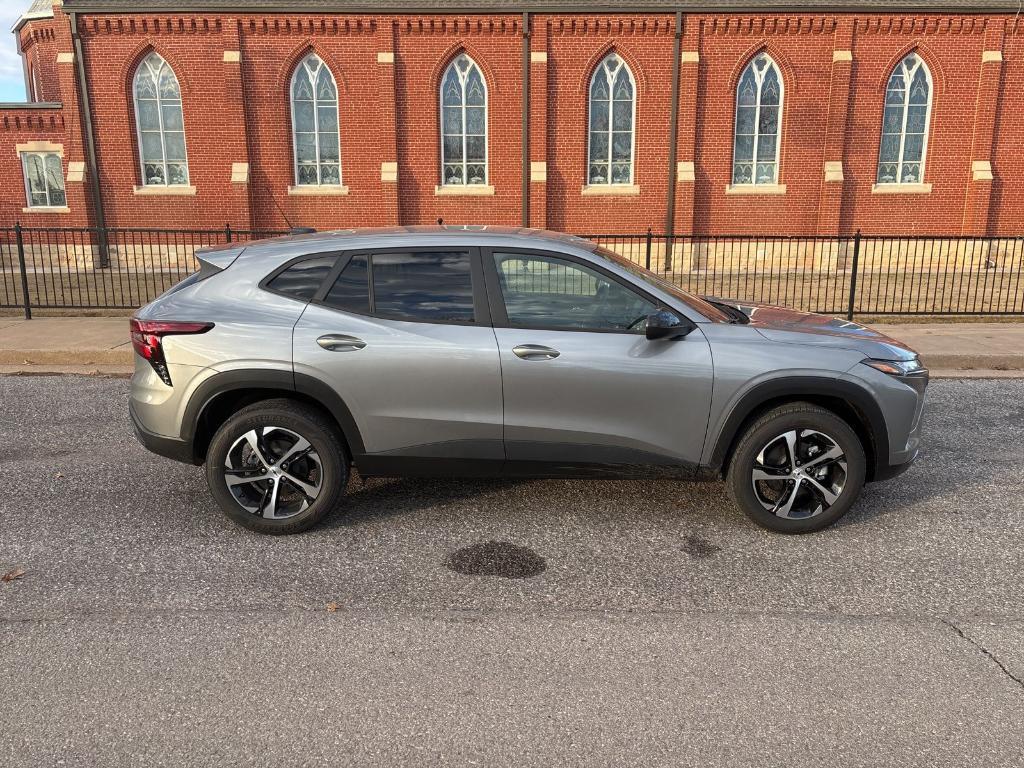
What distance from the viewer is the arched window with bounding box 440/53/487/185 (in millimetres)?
19844

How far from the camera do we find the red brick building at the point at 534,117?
1934 cm

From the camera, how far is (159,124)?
20.0 metres

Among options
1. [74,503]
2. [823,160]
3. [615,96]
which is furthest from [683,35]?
[74,503]

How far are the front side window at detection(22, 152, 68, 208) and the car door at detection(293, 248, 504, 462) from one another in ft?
64.4

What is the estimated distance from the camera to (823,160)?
787 inches

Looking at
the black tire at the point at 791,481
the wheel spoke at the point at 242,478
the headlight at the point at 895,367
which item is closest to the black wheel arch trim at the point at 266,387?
the wheel spoke at the point at 242,478

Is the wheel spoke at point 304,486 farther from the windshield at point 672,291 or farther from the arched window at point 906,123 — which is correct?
the arched window at point 906,123

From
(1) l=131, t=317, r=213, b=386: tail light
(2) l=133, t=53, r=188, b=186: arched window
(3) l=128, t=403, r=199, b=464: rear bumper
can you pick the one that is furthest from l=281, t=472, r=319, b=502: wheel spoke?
(2) l=133, t=53, r=188, b=186: arched window

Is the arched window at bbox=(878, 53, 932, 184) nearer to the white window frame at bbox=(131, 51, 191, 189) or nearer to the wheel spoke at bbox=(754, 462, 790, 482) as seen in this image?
the white window frame at bbox=(131, 51, 191, 189)

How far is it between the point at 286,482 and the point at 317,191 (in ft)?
55.7

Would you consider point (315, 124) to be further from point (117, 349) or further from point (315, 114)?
point (117, 349)

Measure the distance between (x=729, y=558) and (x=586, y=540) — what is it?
→ 2.58ft

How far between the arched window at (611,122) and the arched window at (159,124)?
1065 cm

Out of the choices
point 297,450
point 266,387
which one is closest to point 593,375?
point 297,450
